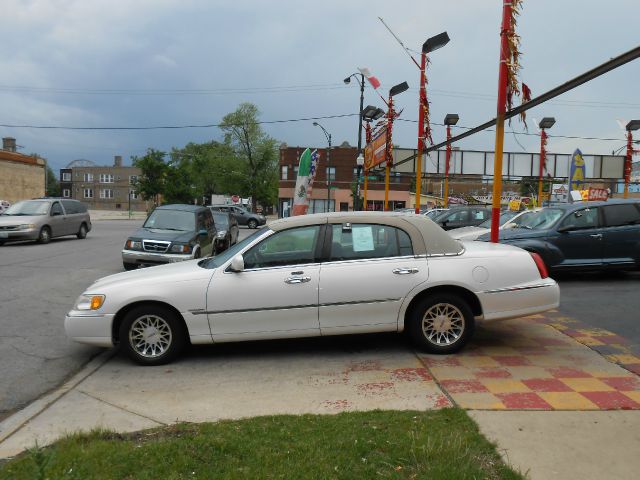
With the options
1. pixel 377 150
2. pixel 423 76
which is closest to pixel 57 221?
pixel 377 150

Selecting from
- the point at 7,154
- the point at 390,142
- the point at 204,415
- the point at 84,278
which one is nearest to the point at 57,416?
the point at 204,415

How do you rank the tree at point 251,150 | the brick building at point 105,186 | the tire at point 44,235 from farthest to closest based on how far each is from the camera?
the brick building at point 105,186 → the tree at point 251,150 → the tire at point 44,235

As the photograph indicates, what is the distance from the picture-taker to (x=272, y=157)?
8125cm

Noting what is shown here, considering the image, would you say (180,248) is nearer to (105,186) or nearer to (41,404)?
(41,404)

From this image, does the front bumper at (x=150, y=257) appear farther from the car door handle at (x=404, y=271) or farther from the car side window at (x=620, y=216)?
the car side window at (x=620, y=216)

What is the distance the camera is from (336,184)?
6216 cm

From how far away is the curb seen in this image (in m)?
4.04

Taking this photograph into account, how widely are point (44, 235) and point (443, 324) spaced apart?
1729 cm

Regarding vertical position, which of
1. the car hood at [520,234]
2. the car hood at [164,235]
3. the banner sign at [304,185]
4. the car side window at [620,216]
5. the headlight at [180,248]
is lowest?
the headlight at [180,248]

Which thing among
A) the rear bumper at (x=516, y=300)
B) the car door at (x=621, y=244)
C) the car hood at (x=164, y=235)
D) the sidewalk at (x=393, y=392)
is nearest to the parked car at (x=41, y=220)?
the car hood at (x=164, y=235)

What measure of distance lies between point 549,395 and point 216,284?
10.5ft

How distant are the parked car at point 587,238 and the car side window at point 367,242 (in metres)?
5.39

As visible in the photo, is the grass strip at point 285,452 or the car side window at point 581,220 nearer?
the grass strip at point 285,452

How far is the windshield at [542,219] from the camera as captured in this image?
1070 centimetres
